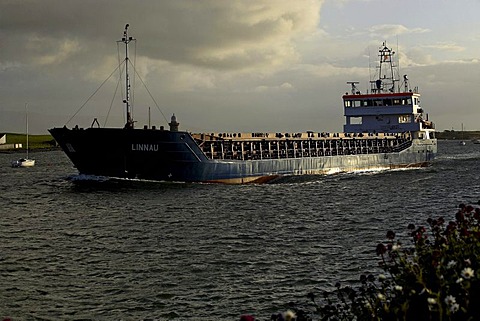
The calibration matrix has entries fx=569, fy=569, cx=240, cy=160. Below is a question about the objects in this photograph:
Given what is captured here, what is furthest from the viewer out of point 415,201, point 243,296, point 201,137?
point 201,137

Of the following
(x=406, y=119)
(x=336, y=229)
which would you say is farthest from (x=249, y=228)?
(x=406, y=119)

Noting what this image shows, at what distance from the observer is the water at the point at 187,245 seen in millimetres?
13289

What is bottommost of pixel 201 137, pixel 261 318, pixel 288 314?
pixel 261 318

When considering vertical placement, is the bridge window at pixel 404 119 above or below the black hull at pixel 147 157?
above

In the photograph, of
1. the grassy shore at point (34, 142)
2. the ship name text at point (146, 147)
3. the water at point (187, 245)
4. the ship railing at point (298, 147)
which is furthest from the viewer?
the grassy shore at point (34, 142)

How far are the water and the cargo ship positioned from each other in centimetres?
163

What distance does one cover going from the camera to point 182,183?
3897cm

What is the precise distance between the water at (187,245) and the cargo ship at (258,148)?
1.63m

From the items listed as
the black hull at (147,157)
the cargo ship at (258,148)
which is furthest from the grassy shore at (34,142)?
the black hull at (147,157)

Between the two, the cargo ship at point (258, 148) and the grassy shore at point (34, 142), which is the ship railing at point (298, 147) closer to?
the cargo ship at point (258, 148)

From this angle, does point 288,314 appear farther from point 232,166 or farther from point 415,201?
point 232,166

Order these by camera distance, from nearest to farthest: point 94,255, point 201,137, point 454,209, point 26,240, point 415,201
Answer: point 94,255
point 26,240
point 454,209
point 415,201
point 201,137

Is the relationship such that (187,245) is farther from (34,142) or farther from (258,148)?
(34,142)

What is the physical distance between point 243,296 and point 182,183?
2588 centimetres
